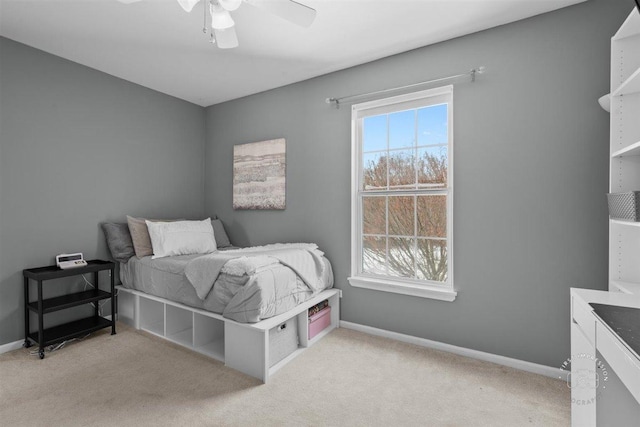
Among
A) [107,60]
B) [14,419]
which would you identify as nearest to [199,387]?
[14,419]

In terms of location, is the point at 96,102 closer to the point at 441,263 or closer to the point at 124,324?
the point at 124,324

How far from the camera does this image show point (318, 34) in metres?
2.38

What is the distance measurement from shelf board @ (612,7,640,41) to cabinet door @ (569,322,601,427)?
1575 millimetres

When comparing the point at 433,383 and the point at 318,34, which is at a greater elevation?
the point at 318,34

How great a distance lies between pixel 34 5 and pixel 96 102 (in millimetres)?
1039

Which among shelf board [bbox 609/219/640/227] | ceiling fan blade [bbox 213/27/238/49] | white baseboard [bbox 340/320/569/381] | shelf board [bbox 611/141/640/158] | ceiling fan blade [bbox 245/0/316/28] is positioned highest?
ceiling fan blade [bbox 245/0/316/28]

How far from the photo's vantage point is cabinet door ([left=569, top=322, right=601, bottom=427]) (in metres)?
1.36

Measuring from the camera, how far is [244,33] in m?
2.37

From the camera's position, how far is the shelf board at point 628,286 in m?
1.48

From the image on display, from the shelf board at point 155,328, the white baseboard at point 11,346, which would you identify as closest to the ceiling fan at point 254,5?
the shelf board at point 155,328

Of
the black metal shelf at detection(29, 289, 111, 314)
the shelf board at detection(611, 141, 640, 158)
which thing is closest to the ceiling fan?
the shelf board at detection(611, 141, 640, 158)

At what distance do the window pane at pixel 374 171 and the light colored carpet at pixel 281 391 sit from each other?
145cm

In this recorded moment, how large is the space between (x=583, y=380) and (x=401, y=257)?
Result: 1485 mm

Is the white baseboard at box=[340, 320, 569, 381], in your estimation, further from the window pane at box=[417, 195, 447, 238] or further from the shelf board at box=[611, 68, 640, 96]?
the shelf board at box=[611, 68, 640, 96]
